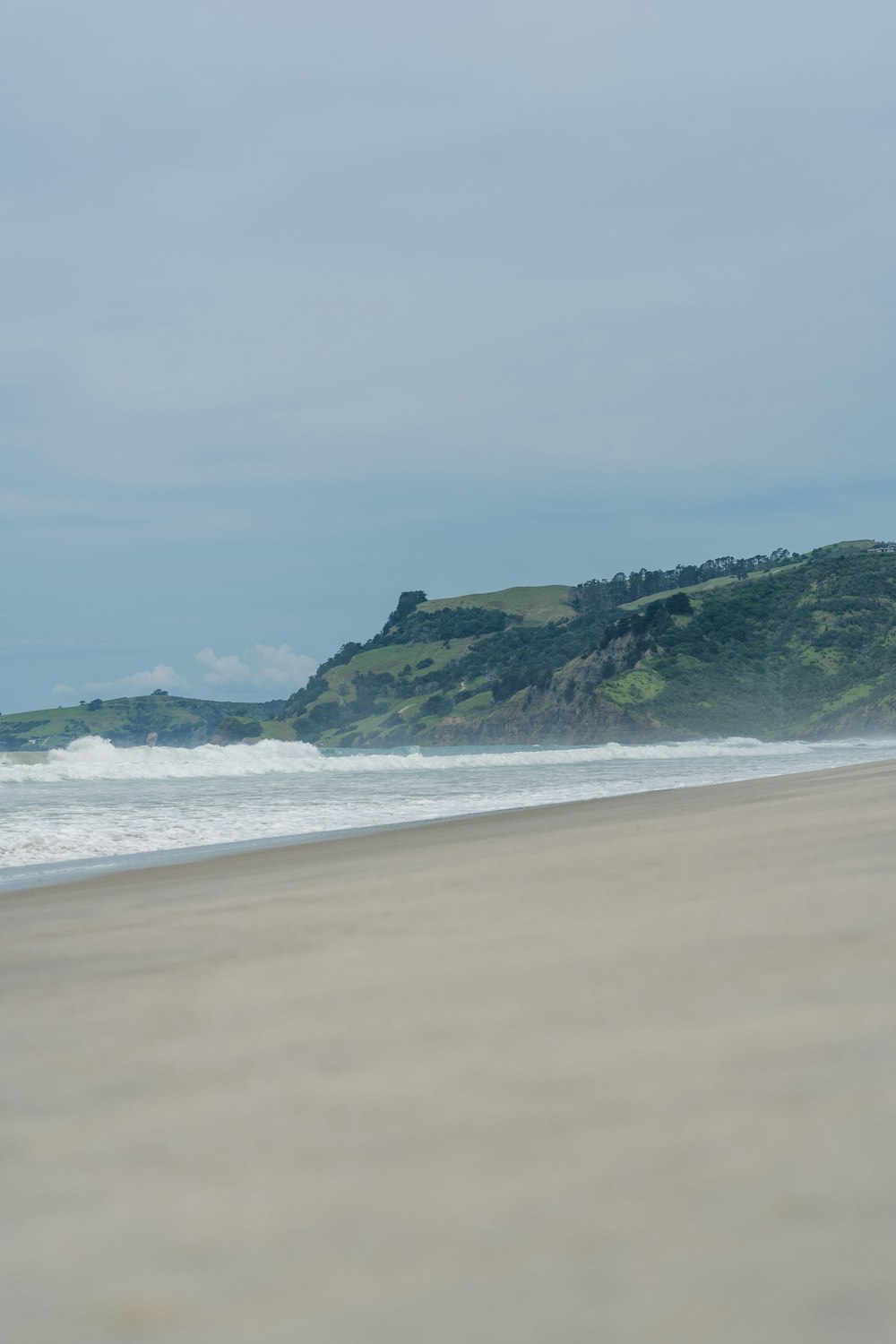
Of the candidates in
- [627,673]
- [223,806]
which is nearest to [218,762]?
[223,806]

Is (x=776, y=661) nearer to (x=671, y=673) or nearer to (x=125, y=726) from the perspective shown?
(x=671, y=673)

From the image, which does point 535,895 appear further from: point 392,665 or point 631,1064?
point 392,665

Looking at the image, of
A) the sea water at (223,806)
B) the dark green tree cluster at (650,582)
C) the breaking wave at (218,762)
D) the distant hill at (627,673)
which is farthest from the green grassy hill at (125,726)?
the sea water at (223,806)

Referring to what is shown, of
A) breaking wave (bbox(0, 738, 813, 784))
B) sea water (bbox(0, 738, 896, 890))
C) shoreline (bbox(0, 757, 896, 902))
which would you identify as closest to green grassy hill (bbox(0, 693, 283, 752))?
breaking wave (bbox(0, 738, 813, 784))

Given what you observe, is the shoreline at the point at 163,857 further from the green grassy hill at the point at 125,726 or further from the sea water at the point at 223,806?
the green grassy hill at the point at 125,726

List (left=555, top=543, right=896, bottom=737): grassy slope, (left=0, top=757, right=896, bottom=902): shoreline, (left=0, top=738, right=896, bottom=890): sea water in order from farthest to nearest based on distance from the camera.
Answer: (left=555, top=543, right=896, bottom=737): grassy slope < (left=0, top=738, right=896, bottom=890): sea water < (left=0, top=757, right=896, bottom=902): shoreline

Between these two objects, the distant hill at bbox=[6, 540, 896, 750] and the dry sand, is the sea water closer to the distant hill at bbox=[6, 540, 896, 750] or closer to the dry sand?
the dry sand

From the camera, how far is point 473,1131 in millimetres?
1977

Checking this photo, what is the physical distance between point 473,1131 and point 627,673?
115m

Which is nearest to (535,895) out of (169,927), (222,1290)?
(169,927)

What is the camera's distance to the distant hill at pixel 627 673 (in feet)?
336

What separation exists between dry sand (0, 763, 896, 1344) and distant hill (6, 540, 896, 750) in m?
85.3

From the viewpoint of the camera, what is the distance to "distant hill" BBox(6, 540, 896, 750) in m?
102

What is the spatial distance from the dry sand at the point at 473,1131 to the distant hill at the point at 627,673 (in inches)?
3359
